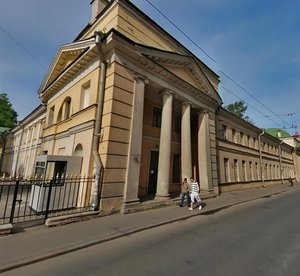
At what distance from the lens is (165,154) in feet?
38.3

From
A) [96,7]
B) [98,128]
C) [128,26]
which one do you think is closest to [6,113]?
[96,7]

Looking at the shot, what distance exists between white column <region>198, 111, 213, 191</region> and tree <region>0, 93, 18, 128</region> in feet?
127

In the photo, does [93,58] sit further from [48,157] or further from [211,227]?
[211,227]

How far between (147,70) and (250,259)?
9.26 meters

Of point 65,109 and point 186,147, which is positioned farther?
point 65,109

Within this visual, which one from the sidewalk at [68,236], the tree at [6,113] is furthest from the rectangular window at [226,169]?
the tree at [6,113]

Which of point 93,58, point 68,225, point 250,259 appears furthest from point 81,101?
point 250,259

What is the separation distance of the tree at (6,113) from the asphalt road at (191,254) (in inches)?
1696

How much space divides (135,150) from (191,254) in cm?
565

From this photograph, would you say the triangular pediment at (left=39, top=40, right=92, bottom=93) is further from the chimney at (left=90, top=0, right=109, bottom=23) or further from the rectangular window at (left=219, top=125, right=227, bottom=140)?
the rectangular window at (left=219, top=125, right=227, bottom=140)

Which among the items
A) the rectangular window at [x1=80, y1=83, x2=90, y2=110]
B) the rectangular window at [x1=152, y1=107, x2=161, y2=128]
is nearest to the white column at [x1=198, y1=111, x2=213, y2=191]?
the rectangular window at [x1=152, y1=107, x2=161, y2=128]

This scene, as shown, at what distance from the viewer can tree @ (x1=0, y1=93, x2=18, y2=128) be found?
39.8 m

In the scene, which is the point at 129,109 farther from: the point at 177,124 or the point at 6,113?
the point at 6,113

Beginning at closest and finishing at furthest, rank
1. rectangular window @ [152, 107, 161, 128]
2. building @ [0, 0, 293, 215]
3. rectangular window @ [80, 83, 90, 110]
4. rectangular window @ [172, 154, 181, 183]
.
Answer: building @ [0, 0, 293, 215]
rectangular window @ [80, 83, 90, 110]
rectangular window @ [152, 107, 161, 128]
rectangular window @ [172, 154, 181, 183]
